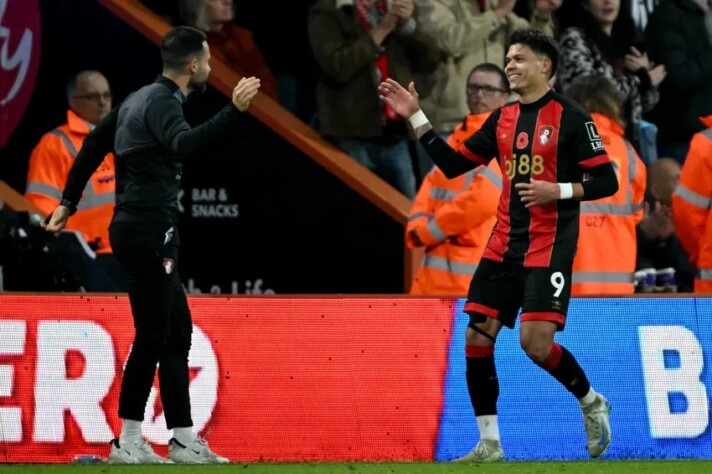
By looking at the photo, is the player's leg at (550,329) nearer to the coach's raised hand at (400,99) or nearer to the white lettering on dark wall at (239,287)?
the coach's raised hand at (400,99)

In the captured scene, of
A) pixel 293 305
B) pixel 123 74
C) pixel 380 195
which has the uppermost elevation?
pixel 123 74

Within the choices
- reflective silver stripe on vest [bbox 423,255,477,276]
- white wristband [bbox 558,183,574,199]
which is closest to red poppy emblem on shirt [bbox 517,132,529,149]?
white wristband [bbox 558,183,574,199]

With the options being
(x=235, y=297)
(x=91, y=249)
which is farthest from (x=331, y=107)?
(x=235, y=297)

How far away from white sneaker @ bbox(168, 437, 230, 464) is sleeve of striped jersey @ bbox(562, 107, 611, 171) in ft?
7.36

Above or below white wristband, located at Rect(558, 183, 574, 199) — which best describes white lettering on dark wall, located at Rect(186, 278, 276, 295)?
below

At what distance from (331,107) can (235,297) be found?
4028 mm

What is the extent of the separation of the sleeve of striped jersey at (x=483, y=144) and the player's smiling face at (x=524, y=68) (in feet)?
0.75

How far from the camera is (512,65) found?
9.27 m

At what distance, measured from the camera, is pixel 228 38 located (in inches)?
567

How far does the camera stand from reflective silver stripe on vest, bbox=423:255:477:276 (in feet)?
38.8

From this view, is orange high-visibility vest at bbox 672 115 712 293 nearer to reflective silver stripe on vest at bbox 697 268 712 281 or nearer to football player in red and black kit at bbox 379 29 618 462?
reflective silver stripe on vest at bbox 697 268 712 281

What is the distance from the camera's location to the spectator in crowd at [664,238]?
13328mm

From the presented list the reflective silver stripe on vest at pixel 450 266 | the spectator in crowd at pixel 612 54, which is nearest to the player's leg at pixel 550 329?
the reflective silver stripe on vest at pixel 450 266

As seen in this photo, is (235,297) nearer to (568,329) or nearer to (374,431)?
(374,431)
